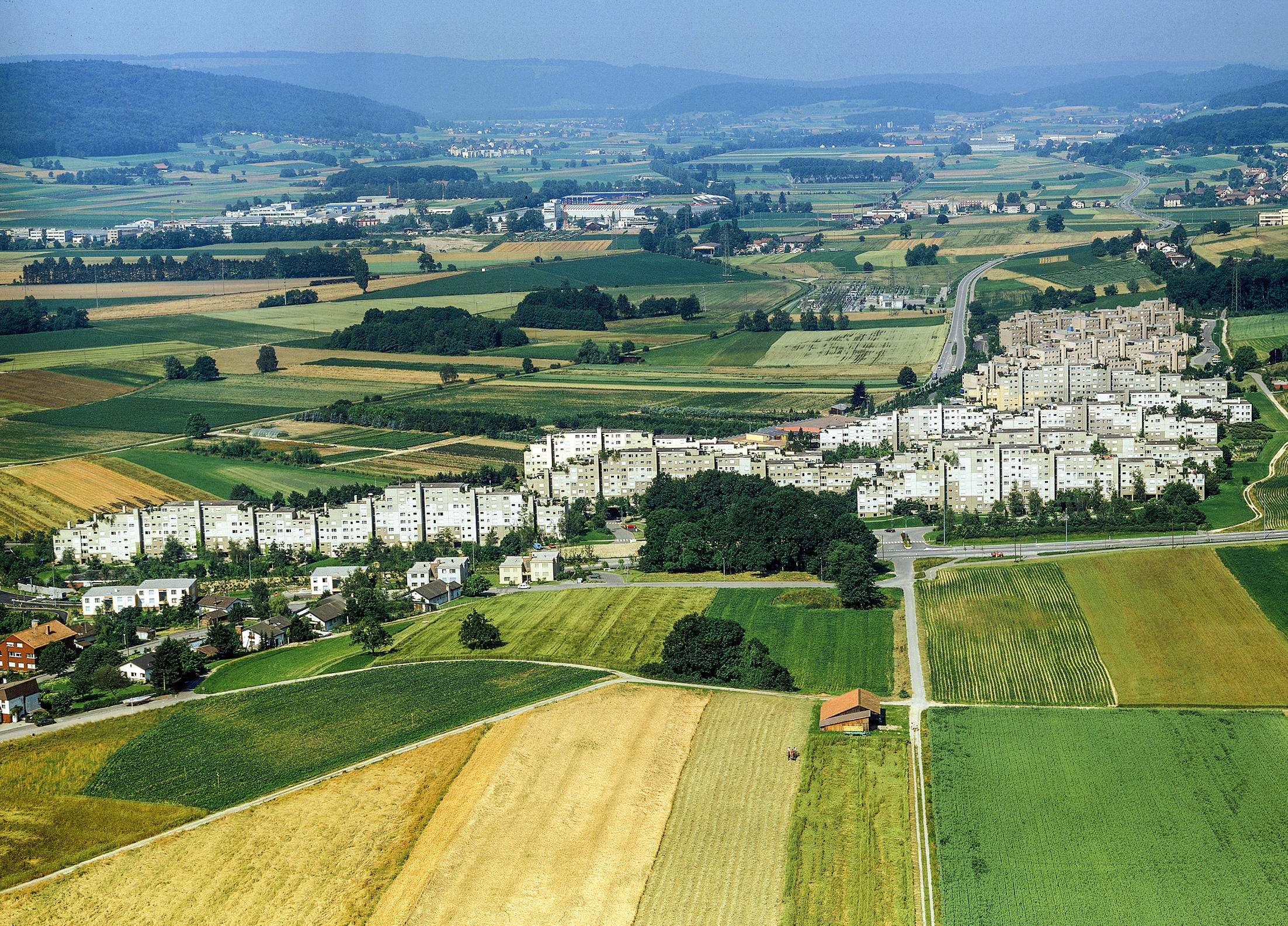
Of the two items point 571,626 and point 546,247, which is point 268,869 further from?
point 546,247

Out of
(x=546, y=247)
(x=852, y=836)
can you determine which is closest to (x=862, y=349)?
(x=546, y=247)

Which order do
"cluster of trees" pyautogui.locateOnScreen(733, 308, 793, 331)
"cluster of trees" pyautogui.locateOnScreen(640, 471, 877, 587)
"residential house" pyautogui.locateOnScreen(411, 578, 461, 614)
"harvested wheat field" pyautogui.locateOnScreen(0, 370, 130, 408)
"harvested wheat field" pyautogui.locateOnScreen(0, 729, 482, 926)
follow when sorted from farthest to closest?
"cluster of trees" pyautogui.locateOnScreen(733, 308, 793, 331) → "harvested wheat field" pyautogui.locateOnScreen(0, 370, 130, 408) → "cluster of trees" pyautogui.locateOnScreen(640, 471, 877, 587) → "residential house" pyautogui.locateOnScreen(411, 578, 461, 614) → "harvested wheat field" pyautogui.locateOnScreen(0, 729, 482, 926)

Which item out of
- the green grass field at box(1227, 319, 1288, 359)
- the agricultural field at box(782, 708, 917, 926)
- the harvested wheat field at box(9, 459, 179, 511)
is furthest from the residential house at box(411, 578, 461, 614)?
the green grass field at box(1227, 319, 1288, 359)

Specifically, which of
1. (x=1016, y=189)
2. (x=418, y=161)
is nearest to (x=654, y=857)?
(x=1016, y=189)

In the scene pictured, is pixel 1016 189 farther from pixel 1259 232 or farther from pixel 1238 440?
pixel 1238 440

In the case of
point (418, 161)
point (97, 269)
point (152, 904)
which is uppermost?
point (418, 161)

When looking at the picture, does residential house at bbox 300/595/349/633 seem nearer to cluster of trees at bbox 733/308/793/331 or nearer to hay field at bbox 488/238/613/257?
cluster of trees at bbox 733/308/793/331
